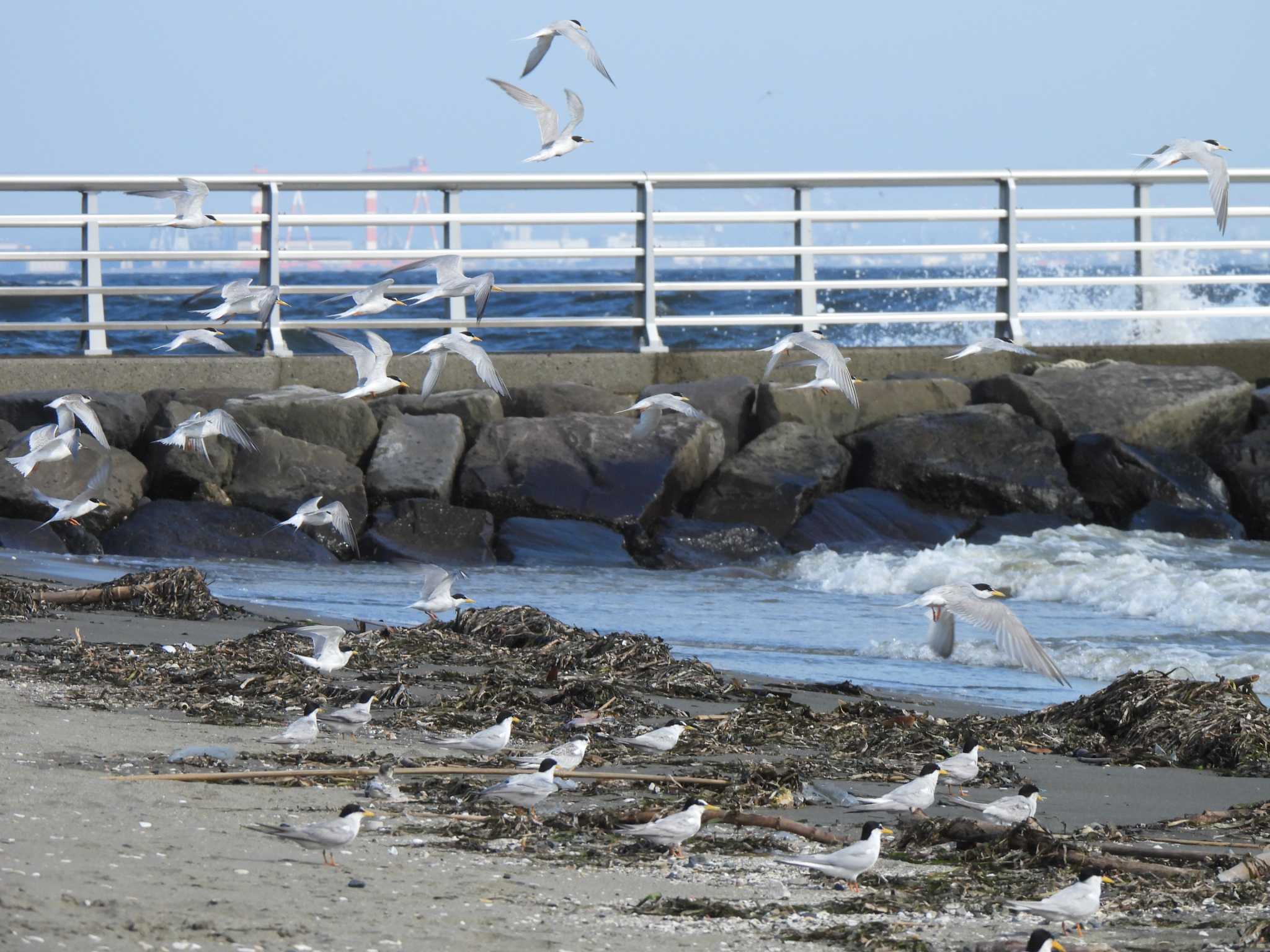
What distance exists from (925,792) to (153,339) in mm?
28341

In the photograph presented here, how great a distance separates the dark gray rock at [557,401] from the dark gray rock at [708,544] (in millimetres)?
1359

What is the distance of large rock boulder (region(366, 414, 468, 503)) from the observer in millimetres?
13164

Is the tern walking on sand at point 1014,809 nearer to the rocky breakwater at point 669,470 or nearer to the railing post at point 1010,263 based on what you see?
the rocky breakwater at point 669,470

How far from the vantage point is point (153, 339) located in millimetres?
31531

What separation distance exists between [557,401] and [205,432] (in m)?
3.09

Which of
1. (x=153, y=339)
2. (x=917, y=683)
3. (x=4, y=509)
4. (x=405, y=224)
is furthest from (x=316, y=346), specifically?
(x=917, y=683)

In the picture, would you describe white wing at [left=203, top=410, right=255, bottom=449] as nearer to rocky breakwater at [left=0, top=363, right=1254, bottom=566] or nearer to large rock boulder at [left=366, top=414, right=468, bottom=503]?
rocky breakwater at [left=0, top=363, right=1254, bottom=566]

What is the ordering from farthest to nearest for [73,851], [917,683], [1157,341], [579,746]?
[1157,341]
[917,683]
[579,746]
[73,851]

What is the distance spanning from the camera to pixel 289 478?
13.1 m

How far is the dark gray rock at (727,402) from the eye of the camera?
14.3 m

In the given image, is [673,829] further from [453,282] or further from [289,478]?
[289,478]

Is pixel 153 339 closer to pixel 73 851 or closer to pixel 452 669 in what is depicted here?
pixel 452 669

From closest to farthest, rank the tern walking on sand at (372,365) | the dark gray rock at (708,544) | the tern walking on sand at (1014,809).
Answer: the tern walking on sand at (1014,809) → the tern walking on sand at (372,365) → the dark gray rock at (708,544)

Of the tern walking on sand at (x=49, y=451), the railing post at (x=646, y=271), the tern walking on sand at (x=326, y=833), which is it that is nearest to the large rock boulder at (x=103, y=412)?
the tern walking on sand at (x=49, y=451)
